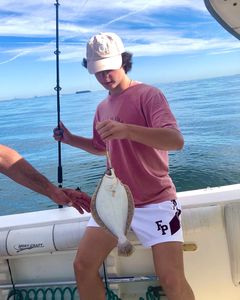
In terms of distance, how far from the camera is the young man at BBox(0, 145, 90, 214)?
7.07 ft

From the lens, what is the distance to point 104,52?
7.44ft

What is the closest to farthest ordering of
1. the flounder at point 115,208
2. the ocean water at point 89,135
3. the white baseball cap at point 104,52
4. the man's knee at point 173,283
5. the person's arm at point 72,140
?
1. the flounder at point 115,208
2. the man's knee at point 173,283
3. the white baseball cap at point 104,52
4. the person's arm at point 72,140
5. the ocean water at point 89,135

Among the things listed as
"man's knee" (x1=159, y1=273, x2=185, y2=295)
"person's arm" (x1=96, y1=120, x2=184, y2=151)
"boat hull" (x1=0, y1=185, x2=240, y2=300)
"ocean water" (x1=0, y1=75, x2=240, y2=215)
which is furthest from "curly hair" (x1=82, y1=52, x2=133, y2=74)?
"ocean water" (x1=0, y1=75, x2=240, y2=215)

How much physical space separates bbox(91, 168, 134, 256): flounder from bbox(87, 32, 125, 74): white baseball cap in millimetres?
686

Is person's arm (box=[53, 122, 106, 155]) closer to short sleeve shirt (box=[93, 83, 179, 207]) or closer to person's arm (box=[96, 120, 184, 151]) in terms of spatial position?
short sleeve shirt (box=[93, 83, 179, 207])

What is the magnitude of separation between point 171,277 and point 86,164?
8283 mm

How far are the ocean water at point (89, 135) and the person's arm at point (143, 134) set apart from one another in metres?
2.84

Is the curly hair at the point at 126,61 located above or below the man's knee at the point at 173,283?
above

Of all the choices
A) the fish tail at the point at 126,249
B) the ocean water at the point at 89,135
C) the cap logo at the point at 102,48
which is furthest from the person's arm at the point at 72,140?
the ocean water at the point at 89,135

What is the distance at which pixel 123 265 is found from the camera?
2.65 m

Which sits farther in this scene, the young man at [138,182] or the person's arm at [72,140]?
the person's arm at [72,140]

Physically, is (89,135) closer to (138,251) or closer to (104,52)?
(138,251)

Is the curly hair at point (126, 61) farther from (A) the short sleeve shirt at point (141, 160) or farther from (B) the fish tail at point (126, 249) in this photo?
(B) the fish tail at point (126, 249)

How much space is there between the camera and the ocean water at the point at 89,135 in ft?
28.1
